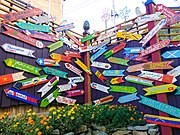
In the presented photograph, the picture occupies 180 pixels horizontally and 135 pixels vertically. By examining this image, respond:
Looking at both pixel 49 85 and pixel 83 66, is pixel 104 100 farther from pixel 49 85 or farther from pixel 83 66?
pixel 49 85

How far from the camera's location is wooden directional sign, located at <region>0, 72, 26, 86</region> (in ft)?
10.1


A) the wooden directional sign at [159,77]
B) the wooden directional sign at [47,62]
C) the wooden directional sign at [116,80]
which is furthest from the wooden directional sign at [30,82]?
the wooden directional sign at [159,77]

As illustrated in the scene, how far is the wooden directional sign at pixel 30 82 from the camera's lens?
10.8 ft

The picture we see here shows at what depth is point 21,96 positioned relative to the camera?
3.30 meters

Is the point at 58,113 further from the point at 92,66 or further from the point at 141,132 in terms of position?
the point at 92,66

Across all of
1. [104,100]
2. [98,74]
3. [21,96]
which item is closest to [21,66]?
[21,96]

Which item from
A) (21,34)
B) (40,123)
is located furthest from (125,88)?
(21,34)

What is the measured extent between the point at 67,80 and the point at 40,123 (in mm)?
1900

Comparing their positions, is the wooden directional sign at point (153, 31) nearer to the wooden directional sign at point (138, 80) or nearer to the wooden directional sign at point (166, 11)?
the wooden directional sign at point (166, 11)

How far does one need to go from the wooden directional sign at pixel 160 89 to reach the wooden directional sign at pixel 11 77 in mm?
2338

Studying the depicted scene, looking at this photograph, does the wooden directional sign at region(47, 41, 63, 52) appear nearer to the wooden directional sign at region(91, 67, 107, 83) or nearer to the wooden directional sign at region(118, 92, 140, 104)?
the wooden directional sign at region(91, 67, 107, 83)

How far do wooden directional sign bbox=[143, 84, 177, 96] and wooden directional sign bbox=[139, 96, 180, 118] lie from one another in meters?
0.13

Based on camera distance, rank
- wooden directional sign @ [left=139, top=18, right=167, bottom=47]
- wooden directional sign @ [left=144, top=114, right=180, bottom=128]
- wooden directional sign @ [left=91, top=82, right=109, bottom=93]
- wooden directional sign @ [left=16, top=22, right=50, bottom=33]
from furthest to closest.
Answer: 1. wooden directional sign @ [left=91, top=82, right=109, bottom=93]
2. wooden directional sign @ [left=16, top=22, right=50, bottom=33]
3. wooden directional sign @ [left=139, top=18, right=167, bottom=47]
4. wooden directional sign @ [left=144, top=114, right=180, bottom=128]

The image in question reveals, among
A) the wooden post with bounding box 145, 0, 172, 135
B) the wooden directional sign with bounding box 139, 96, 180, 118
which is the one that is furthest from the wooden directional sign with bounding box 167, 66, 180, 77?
the wooden directional sign with bounding box 139, 96, 180, 118
